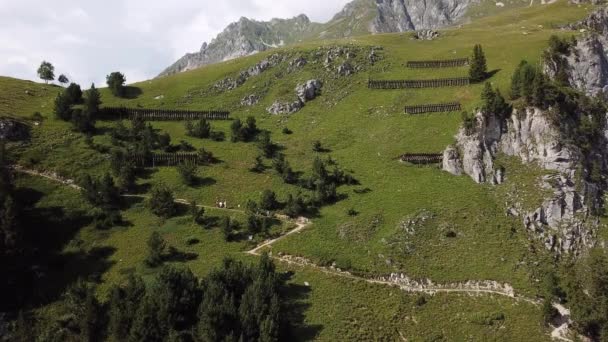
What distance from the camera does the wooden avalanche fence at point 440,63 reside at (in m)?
114

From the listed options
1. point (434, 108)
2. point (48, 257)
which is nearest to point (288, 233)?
point (48, 257)

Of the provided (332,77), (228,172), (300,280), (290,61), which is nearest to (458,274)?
(300,280)

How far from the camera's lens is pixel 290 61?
417ft

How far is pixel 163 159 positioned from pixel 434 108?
59.4 metres

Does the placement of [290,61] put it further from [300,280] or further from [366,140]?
[300,280]

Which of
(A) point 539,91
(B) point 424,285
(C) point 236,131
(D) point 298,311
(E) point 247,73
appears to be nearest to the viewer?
(D) point 298,311

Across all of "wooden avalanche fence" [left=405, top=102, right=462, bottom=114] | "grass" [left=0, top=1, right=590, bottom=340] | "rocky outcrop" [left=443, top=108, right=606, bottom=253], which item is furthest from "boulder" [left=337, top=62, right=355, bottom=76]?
"rocky outcrop" [left=443, top=108, right=606, bottom=253]

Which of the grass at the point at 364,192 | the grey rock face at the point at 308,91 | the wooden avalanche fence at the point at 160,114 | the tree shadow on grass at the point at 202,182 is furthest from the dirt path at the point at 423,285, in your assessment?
the grey rock face at the point at 308,91

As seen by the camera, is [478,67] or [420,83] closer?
[478,67]

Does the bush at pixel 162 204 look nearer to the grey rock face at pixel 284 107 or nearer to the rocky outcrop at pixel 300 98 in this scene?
the grey rock face at pixel 284 107

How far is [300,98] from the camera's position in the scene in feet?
372

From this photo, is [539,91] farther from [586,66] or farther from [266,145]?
[266,145]

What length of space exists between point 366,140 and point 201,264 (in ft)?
155

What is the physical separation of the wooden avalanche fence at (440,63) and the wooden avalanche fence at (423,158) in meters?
40.6
